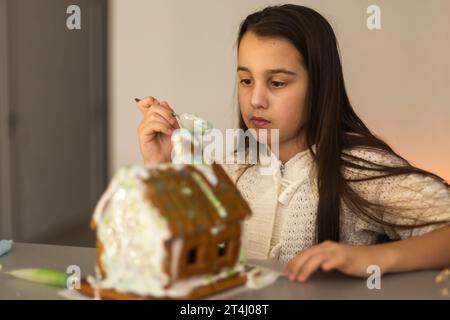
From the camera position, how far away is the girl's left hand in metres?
0.92

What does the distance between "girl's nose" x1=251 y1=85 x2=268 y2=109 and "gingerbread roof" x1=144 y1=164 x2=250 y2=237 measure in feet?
1.49

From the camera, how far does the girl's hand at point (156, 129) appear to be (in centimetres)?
125

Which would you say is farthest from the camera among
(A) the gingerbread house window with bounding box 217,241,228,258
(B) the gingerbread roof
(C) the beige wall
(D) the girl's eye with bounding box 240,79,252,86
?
(C) the beige wall

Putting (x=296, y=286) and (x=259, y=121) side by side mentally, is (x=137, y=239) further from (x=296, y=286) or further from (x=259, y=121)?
(x=259, y=121)

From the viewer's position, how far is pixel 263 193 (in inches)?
58.3

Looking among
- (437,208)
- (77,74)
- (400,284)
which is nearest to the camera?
(400,284)

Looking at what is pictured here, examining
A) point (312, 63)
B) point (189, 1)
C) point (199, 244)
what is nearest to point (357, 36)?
point (189, 1)

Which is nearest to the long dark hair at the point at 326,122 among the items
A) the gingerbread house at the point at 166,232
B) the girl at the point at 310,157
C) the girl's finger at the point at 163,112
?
the girl at the point at 310,157

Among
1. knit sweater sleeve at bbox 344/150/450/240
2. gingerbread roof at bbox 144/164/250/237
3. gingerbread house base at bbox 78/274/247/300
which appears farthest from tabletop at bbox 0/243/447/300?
knit sweater sleeve at bbox 344/150/450/240

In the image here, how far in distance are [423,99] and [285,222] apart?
1.54 meters

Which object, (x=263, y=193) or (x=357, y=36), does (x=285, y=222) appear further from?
(x=357, y=36)

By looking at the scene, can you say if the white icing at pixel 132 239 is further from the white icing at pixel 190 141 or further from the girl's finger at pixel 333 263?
the girl's finger at pixel 333 263

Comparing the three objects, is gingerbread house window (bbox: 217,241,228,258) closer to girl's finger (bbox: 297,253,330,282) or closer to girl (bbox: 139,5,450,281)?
girl's finger (bbox: 297,253,330,282)

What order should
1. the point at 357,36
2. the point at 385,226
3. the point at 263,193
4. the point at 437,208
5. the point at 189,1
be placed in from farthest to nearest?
the point at 189,1, the point at 357,36, the point at 263,193, the point at 385,226, the point at 437,208
